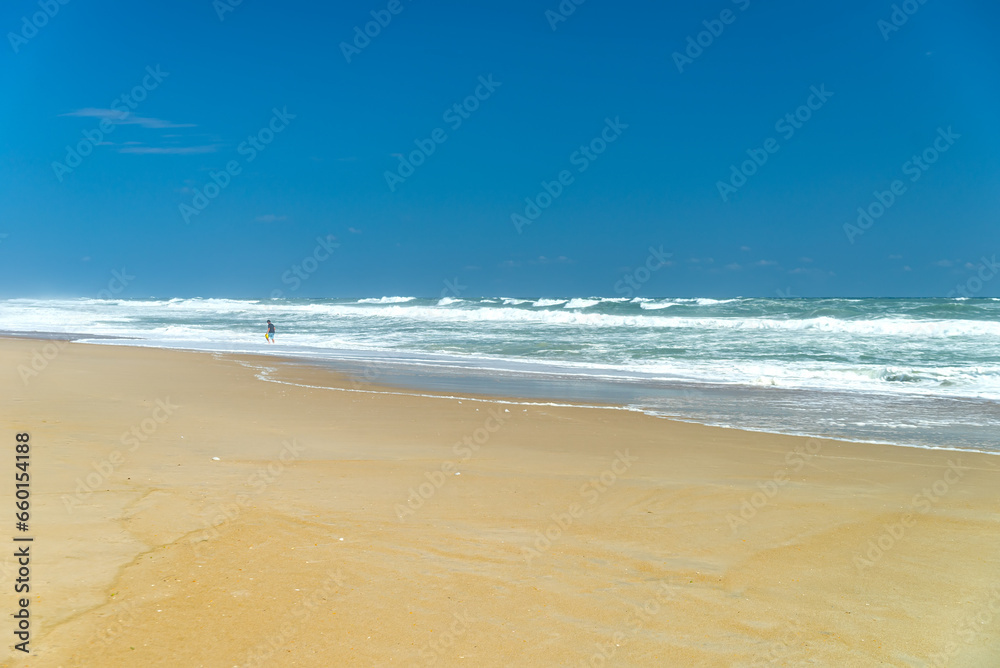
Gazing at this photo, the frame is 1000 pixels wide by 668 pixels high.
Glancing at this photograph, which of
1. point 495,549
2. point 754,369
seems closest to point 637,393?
point 754,369

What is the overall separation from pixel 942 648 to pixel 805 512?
2.09m

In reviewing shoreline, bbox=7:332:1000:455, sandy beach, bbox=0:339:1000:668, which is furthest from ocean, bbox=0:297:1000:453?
sandy beach, bbox=0:339:1000:668

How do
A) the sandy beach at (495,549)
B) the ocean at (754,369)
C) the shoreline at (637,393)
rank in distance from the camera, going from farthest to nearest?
the ocean at (754,369) < the shoreline at (637,393) < the sandy beach at (495,549)

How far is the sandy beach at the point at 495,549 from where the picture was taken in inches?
123

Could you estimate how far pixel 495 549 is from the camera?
4.26 m

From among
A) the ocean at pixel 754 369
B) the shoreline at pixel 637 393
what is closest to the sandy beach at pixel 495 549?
the shoreline at pixel 637 393

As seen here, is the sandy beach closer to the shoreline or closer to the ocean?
the shoreline

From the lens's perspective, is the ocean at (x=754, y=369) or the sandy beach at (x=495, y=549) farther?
the ocean at (x=754, y=369)

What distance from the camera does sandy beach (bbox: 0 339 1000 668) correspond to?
3.12 metres

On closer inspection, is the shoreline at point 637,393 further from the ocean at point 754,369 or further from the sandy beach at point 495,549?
the sandy beach at point 495,549

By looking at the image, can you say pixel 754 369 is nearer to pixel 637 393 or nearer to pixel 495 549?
pixel 637 393

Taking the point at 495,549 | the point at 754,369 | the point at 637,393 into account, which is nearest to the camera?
the point at 495,549

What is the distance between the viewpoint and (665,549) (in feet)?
14.3

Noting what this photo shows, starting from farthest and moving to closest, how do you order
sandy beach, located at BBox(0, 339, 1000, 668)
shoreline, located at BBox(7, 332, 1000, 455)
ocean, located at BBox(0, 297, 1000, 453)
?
ocean, located at BBox(0, 297, 1000, 453), shoreline, located at BBox(7, 332, 1000, 455), sandy beach, located at BBox(0, 339, 1000, 668)
